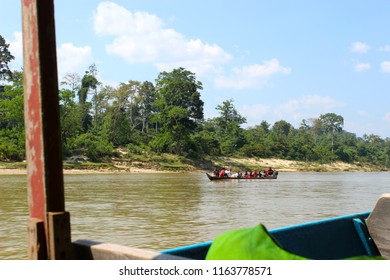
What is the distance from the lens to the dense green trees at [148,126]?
136 ft

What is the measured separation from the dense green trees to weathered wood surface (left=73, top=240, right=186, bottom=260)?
123ft

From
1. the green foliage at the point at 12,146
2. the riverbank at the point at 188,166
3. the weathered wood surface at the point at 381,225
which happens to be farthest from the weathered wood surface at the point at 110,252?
the green foliage at the point at 12,146

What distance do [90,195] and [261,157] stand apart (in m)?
39.1

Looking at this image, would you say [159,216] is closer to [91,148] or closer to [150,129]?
[91,148]

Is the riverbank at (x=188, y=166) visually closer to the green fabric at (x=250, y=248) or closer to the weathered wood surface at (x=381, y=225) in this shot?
the weathered wood surface at (x=381, y=225)

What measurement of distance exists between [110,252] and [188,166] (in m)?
44.8

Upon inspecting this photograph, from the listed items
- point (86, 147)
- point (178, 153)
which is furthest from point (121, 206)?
point (178, 153)

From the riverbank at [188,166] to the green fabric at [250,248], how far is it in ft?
115

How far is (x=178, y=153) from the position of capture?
48.0 metres

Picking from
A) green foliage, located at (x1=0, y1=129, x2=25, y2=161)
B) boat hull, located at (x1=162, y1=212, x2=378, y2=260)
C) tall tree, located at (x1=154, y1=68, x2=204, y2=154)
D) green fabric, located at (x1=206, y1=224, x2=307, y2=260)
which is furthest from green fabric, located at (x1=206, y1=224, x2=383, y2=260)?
tall tree, located at (x1=154, y1=68, x2=204, y2=154)

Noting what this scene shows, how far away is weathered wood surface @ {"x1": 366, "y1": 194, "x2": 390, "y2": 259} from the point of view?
3146 millimetres

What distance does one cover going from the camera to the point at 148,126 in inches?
2453

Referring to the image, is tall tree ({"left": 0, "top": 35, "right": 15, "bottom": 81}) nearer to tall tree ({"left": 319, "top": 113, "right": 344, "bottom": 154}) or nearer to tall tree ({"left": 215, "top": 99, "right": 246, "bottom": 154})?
tall tree ({"left": 215, "top": 99, "right": 246, "bottom": 154})

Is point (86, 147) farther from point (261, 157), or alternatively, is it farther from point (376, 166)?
point (376, 166)
